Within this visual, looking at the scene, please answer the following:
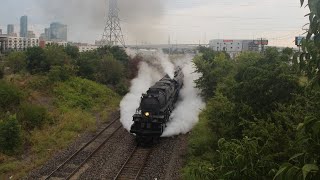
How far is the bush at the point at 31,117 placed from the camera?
21.5 meters

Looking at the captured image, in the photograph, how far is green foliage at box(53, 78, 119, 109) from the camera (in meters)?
29.5

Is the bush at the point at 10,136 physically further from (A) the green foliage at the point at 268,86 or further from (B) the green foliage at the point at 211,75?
(B) the green foliage at the point at 211,75

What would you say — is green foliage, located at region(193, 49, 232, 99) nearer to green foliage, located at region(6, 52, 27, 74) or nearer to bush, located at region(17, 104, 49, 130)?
bush, located at region(17, 104, 49, 130)

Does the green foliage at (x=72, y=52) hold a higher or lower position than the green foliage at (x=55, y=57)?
higher

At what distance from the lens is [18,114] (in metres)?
22.0

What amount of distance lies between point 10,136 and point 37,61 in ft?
67.1

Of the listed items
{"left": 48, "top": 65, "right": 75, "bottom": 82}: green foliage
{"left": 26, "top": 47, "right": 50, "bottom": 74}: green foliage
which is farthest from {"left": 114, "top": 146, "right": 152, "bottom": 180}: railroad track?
{"left": 26, "top": 47, "right": 50, "bottom": 74}: green foliage

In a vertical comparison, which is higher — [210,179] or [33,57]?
[33,57]

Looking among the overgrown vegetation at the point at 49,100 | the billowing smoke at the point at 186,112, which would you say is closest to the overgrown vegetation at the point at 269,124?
the billowing smoke at the point at 186,112

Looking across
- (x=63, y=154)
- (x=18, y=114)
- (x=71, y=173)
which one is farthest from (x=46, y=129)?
(x=71, y=173)

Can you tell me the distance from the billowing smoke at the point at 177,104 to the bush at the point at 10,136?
7.92m

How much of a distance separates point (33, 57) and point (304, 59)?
120ft

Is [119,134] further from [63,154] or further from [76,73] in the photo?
[76,73]

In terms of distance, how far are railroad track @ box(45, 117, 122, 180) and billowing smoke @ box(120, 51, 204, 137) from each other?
162cm
